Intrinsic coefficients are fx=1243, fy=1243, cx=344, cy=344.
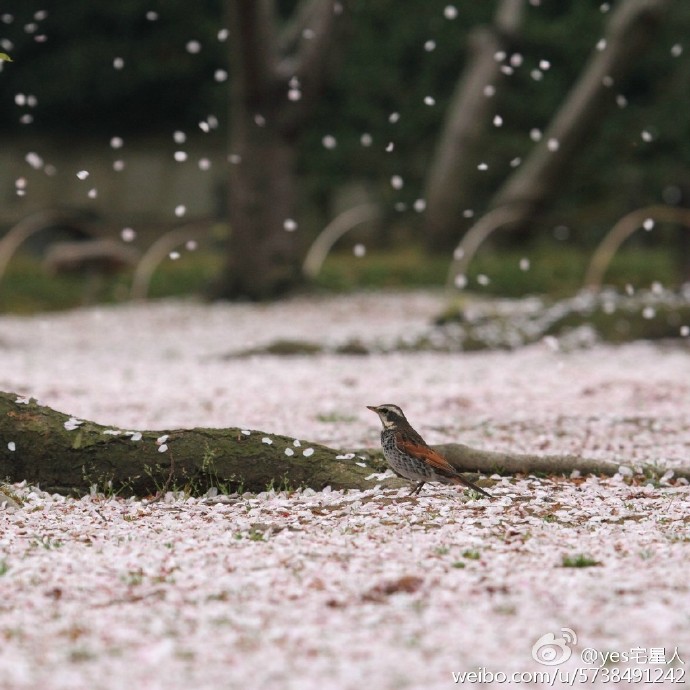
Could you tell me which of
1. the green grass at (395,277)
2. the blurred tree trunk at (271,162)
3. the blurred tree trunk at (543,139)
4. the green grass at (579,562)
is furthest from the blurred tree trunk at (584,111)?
the green grass at (579,562)

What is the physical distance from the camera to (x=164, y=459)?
645cm

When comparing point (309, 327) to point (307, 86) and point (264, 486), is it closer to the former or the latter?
point (307, 86)

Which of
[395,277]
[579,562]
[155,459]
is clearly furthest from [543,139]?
[579,562]

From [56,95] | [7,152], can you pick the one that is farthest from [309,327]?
[7,152]

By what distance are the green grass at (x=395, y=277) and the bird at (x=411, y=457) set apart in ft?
41.7

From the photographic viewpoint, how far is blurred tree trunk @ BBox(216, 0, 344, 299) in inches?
701

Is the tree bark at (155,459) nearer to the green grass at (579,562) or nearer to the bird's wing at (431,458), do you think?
the bird's wing at (431,458)

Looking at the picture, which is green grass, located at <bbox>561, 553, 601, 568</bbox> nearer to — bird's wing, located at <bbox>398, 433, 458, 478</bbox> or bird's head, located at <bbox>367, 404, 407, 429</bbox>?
bird's wing, located at <bbox>398, 433, 458, 478</bbox>

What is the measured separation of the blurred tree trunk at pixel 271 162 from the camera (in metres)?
17.8

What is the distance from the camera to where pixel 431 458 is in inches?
236

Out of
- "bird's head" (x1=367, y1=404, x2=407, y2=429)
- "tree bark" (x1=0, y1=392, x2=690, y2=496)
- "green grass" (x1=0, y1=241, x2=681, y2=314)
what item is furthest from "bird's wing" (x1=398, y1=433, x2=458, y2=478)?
"green grass" (x1=0, y1=241, x2=681, y2=314)

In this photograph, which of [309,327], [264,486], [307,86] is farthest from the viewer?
[307,86]

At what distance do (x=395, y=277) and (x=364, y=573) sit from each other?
1658 centimetres

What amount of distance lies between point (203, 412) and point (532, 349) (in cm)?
524
